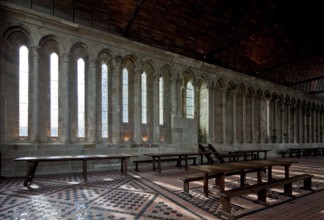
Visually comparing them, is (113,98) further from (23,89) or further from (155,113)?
(23,89)

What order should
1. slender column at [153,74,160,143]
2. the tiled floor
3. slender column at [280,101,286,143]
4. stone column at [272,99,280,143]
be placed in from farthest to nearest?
slender column at [280,101,286,143], stone column at [272,99,280,143], slender column at [153,74,160,143], the tiled floor

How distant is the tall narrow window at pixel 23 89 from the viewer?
820cm

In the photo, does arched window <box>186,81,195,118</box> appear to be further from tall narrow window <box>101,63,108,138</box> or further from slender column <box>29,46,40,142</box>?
slender column <box>29,46,40,142</box>

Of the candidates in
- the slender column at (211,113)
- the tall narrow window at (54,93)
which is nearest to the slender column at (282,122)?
the slender column at (211,113)

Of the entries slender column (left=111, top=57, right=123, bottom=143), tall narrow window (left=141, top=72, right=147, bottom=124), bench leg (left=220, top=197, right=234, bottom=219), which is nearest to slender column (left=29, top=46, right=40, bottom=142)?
slender column (left=111, top=57, right=123, bottom=143)

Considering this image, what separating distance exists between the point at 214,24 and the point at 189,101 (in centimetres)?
449

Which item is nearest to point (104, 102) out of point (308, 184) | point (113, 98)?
point (113, 98)

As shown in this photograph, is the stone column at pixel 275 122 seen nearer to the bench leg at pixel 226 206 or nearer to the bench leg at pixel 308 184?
the bench leg at pixel 308 184

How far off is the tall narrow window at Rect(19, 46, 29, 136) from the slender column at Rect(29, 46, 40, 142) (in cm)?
15

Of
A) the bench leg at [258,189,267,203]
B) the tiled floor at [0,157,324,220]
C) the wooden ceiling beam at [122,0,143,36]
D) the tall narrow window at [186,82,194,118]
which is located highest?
the wooden ceiling beam at [122,0,143,36]

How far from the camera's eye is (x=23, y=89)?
825cm

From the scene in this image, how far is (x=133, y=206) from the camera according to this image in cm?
443

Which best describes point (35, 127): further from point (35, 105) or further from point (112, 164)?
point (112, 164)

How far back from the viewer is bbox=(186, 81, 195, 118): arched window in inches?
520
